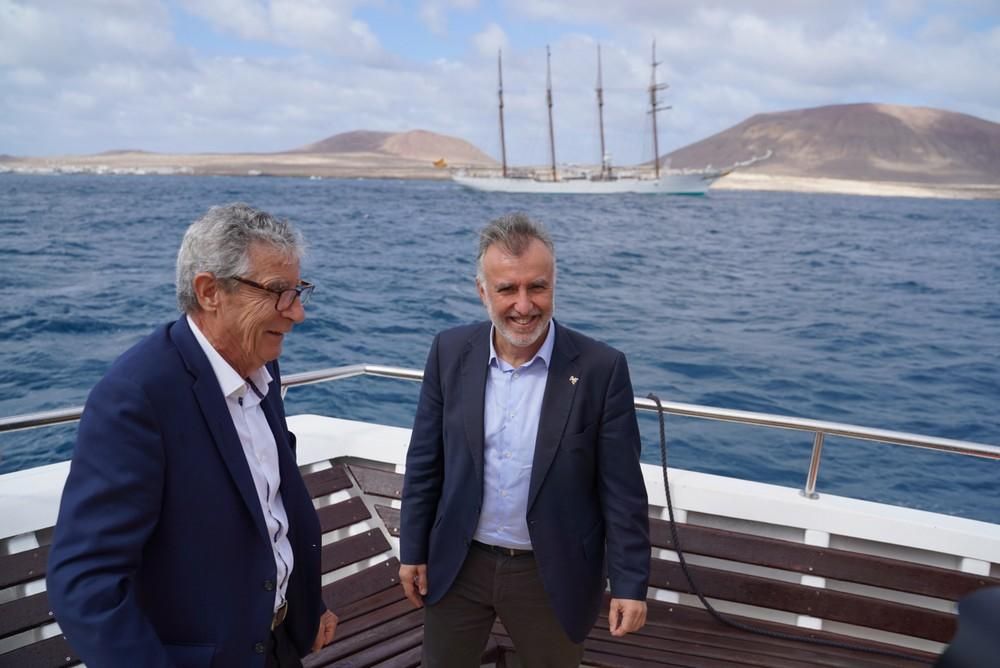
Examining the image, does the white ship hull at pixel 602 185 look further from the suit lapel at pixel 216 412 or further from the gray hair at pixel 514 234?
the suit lapel at pixel 216 412

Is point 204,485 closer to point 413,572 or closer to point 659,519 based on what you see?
point 413,572

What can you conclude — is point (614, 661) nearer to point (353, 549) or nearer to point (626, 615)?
point (626, 615)

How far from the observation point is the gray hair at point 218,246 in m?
1.61

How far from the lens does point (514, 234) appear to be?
2.14 m

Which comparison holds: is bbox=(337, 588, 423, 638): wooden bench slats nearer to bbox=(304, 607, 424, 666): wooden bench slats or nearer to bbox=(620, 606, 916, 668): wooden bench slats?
bbox=(304, 607, 424, 666): wooden bench slats

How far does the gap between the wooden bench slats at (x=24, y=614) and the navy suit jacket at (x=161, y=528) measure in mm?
1112

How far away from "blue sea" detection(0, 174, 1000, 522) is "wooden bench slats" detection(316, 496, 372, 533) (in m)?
1.24

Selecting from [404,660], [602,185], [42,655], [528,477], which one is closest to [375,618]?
[404,660]

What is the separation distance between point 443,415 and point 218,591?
862 millimetres

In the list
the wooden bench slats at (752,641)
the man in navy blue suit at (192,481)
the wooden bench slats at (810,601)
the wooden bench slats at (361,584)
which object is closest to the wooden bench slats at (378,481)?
the wooden bench slats at (361,584)

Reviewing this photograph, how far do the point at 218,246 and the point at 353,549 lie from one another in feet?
6.47

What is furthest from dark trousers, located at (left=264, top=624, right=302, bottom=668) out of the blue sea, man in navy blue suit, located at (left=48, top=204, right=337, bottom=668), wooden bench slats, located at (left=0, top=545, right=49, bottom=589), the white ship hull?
the white ship hull

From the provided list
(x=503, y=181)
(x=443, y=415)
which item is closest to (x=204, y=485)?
(x=443, y=415)

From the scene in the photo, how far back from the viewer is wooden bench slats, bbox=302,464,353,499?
3393 mm
